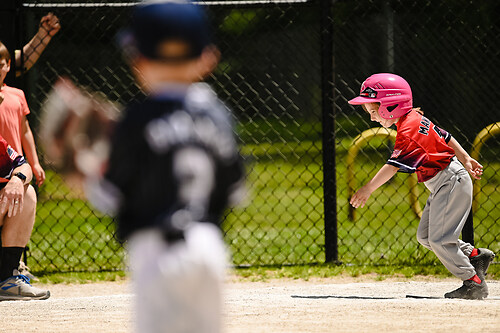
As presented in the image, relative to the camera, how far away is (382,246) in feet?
23.0

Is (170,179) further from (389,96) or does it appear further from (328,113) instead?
(328,113)

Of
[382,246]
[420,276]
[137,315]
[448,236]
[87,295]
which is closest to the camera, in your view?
[137,315]

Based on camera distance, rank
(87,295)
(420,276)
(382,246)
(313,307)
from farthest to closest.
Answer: (382,246)
(420,276)
(87,295)
(313,307)

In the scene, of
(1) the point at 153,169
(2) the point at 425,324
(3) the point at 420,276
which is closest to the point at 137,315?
(1) the point at 153,169

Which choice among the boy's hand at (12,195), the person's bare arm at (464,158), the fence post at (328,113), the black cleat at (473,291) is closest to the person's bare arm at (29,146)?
the boy's hand at (12,195)

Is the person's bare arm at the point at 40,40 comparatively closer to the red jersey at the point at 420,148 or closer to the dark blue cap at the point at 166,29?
the red jersey at the point at 420,148

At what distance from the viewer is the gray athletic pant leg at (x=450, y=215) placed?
15.6 feet

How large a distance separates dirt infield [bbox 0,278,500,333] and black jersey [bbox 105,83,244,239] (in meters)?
1.70

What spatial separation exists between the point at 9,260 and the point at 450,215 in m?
2.73

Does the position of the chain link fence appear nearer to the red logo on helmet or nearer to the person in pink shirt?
the person in pink shirt

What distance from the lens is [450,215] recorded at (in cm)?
477

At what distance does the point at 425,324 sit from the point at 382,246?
307 centimetres

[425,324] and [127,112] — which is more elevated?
[127,112]

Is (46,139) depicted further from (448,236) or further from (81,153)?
(448,236)
